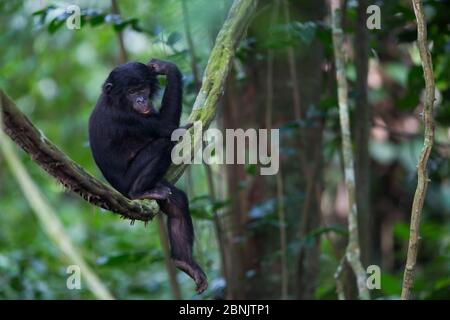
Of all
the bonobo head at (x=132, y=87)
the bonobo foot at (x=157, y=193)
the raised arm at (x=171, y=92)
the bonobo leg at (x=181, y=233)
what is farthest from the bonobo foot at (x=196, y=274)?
the bonobo head at (x=132, y=87)

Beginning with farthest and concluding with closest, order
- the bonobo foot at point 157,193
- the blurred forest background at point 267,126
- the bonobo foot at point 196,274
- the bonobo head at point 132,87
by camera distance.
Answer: the blurred forest background at point 267,126
the bonobo head at point 132,87
the bonobo foot at point 196,274
the bonobo foot at point 157,193

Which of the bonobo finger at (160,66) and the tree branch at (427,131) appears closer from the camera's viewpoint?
the tree branch at (427,131)

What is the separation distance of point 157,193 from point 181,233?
1.46 feet

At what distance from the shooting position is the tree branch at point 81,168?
8.25 feet

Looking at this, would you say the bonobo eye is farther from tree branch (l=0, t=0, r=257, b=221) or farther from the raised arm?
tree branch (l=0, t=0, r=257, b=221)

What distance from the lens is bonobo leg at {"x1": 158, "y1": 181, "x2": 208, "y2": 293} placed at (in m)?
4.18

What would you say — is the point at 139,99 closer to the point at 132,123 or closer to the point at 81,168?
the point at 132,123

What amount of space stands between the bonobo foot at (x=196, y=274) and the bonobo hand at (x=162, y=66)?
1193 millimetres

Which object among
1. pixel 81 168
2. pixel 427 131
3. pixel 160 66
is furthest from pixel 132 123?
pixel 427 131

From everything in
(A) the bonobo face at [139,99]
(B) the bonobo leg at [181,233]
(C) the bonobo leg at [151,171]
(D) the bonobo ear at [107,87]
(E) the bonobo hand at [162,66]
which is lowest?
(B) the bonobo leg at [181,233]

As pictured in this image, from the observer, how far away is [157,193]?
393cm

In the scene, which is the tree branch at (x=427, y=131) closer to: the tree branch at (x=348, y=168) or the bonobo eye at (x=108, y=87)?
the tree branch at (x=348, y=168)

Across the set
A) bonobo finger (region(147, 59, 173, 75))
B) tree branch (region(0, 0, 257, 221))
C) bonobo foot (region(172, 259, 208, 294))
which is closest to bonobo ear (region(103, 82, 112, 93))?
bonobo finger (region(147, 59, 173, 75))

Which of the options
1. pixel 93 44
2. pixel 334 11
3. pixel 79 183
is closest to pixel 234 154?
pixel 334 11
